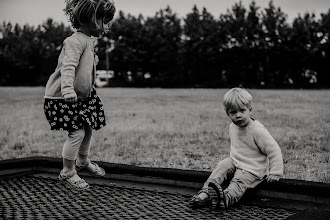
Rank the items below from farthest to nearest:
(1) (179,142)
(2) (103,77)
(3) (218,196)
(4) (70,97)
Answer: (2) (103,77)
(1) (179,142)
(4) (70,97)
(3) (218,196)

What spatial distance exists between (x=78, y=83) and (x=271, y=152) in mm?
1159

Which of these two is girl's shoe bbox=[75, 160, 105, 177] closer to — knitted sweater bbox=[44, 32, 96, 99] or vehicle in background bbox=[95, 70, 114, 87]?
knitted sweater bbox=[44, 32, 96, 99]

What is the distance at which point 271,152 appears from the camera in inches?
98.2

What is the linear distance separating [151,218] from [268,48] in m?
22.7

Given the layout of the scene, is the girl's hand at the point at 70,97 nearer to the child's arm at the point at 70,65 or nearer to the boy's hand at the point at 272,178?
the child's arm at the point at 70,65

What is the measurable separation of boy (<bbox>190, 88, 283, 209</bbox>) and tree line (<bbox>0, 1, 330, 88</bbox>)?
20.6 meters

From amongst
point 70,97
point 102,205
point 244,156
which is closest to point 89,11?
point 70,97

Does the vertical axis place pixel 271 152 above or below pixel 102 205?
above

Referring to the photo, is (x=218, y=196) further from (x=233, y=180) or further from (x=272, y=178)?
(x=272, y=178)

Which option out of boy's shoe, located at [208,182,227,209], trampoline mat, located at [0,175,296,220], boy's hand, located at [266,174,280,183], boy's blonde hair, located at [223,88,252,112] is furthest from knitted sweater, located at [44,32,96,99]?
boy's hand, located at [266,174,280,183]

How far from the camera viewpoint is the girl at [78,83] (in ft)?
8.36

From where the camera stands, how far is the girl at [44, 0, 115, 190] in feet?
8.36

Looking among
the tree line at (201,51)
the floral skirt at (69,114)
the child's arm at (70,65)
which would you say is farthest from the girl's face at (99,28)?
the tree line at (201,51)

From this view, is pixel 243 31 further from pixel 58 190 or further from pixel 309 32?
pixel 58 190
